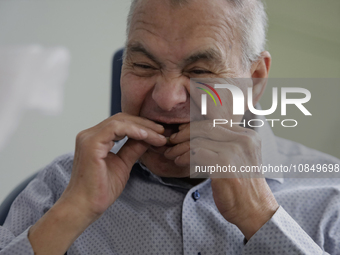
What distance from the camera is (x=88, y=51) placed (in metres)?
2.96

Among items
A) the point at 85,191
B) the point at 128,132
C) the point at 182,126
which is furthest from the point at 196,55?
the point at 85,191

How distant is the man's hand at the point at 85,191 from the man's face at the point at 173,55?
0.16 meters

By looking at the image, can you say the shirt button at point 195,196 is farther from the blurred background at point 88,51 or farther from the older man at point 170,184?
the blurred background at point 88,51

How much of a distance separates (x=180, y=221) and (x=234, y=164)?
35 centimetres

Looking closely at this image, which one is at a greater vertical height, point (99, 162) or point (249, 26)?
point (249, 26)

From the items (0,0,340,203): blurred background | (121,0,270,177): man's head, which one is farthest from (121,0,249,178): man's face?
(0,0,340,203): blurred background

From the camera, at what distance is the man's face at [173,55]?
1164 millimetres

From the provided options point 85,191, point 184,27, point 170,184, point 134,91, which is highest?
point 184,27

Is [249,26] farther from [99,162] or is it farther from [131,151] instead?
[99,162]

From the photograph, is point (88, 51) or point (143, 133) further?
point (88, 51)

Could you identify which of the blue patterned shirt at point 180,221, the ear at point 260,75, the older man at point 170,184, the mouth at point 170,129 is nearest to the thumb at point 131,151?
the older man at point 170,184

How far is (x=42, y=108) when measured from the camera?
273cm

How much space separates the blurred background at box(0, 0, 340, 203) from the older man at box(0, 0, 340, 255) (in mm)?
1352

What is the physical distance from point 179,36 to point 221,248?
31.5 inches
